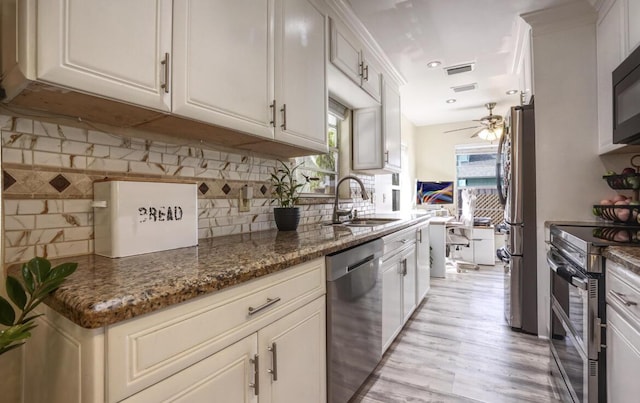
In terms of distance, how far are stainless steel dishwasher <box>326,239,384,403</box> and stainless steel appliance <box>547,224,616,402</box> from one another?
0.93 metres

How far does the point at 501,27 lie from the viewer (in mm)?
2490

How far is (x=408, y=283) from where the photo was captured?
2.54 metres

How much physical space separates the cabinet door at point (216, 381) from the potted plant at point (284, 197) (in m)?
0.93

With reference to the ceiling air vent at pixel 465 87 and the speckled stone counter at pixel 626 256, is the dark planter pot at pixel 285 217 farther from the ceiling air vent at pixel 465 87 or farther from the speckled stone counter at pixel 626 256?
the ceiling air vent at pixel 465 87

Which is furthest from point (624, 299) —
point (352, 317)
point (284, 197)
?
point (284, 197)

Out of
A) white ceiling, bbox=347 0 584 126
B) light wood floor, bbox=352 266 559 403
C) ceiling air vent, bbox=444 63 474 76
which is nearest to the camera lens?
light wood floor, bbox=352 266 559 403

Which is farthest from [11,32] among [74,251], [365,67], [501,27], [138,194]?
[501,27]

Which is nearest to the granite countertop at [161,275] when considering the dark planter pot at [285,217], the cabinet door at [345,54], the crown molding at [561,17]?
the dark planter pot at [285,217]

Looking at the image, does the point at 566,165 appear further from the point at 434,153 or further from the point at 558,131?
the point at 434,153

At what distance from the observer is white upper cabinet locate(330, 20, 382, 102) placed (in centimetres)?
209

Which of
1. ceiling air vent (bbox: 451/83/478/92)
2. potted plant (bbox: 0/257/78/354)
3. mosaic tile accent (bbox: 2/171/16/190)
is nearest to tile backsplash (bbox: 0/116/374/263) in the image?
mosaic tile accent (bbox: 2/171/16/190)

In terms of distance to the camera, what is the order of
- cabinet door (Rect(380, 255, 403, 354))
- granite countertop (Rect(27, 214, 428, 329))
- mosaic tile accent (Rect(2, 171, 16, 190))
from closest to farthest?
1. granite countertop (Rect(27, 214, 428, 329))
2. mosaic tile accent (Rect(2, 171, 16, 190))
3. cabinet door (Rect(380, 255, 403, 354))

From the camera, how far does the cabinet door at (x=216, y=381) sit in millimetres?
A: 705

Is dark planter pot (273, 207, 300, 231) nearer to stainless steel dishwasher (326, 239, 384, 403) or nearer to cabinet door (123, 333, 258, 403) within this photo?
stainless steel dishwasher (326, 239, 384, 403)
